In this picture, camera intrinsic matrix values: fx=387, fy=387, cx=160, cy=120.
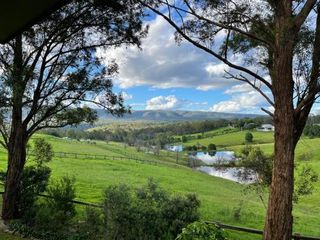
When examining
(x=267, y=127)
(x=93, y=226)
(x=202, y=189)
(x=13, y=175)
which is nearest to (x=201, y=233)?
(x=93, y=226)

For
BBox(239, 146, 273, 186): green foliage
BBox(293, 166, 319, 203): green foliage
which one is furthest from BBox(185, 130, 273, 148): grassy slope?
BBox(239, 146, 273, 186): green foliage

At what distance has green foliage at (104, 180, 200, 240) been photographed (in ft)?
33.6

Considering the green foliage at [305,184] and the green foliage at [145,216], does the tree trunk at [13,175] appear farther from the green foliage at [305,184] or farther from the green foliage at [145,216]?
the green foliage at [305,184]

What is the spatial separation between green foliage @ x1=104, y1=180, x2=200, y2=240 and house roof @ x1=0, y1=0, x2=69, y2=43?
6886 millimetres

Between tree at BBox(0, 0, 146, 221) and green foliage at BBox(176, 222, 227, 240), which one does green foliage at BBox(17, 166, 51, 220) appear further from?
green foliage at BBox(176, 222, 227, 240)

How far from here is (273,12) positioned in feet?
31.9

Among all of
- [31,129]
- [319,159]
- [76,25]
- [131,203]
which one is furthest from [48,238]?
[319,159]

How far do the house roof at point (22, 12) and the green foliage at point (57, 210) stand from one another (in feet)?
28.4

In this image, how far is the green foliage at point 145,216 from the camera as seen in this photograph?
33.6 ft

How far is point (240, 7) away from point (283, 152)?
4.25 meters

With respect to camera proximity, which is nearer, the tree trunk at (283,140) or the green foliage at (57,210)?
the tree trunk at (283,140)

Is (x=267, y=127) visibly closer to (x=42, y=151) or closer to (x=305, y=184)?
(x=305, y=184)

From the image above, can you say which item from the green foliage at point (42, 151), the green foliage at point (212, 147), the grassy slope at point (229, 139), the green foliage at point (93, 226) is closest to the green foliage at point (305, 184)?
the green foliage at point (93, 226)

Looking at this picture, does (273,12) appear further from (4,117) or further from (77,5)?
(4,117)
